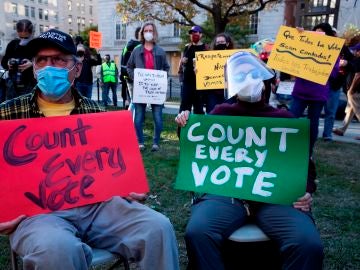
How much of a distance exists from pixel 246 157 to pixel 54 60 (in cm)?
129

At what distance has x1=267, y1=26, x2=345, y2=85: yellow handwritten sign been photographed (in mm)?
4637

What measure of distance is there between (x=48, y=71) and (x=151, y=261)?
4.04ft

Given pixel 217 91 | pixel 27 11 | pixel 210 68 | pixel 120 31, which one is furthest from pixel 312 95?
pixel 27 11

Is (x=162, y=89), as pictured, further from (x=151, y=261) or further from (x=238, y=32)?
(x=238, y=32)

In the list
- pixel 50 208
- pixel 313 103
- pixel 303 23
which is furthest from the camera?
pixel 303 23

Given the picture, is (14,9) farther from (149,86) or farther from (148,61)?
(149,86)

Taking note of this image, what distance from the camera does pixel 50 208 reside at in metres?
1.91

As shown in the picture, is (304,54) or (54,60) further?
(304,54)

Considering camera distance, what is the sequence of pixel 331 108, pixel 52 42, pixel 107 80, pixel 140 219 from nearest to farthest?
1. pixel 140 219
2. pixel 52 42
3. pixel 331 108
4. pixel 107 80

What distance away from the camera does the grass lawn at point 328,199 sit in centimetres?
294

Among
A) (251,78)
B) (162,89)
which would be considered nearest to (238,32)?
(162,89)

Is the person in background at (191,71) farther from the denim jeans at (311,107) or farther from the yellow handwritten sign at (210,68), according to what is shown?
the denim jeans at (311,107)

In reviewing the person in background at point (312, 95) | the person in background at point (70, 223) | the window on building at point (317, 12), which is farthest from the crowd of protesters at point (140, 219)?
the window on building at point (317, 12)

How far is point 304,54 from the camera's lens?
469 cm
